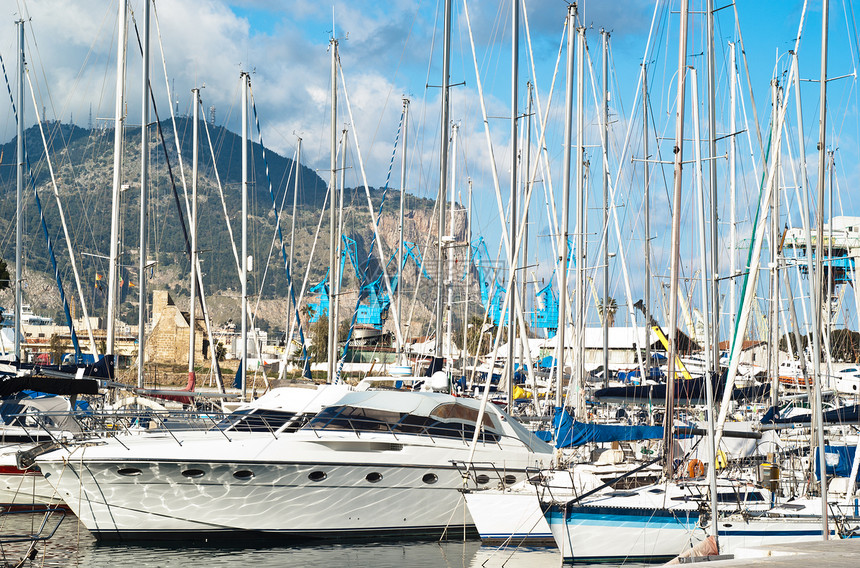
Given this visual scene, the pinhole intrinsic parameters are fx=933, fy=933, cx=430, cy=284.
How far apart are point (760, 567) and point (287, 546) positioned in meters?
10.3

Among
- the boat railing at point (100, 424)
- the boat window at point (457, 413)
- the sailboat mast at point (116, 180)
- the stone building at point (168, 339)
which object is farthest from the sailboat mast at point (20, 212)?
the stone building at point (168, 339)

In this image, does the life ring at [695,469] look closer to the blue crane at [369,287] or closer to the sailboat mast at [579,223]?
the sailboat mast at [579,223]

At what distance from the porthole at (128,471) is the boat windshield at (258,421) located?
199 cm

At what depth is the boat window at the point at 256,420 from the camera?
1739 cm

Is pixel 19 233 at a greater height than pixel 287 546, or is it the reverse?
pixel 19 233

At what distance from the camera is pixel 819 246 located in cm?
1383

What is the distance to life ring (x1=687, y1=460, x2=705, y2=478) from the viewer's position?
53.5ft

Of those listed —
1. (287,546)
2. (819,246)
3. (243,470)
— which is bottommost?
(287,546)

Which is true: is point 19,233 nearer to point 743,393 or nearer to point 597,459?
point 597,459

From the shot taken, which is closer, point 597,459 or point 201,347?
point 597,459

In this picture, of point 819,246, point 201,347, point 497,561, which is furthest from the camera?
point 201,347

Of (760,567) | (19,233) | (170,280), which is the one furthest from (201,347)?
(170,280)

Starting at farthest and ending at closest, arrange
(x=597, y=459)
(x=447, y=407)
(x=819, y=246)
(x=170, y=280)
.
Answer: (x=170, y=280), (x=597, y=459), (x=447, y=407), (x=819, y=246)

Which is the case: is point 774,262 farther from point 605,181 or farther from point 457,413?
point 605,181
